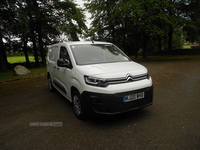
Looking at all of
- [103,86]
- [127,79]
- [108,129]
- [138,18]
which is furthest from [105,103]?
[138,18]

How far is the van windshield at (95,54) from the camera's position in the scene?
163 inches

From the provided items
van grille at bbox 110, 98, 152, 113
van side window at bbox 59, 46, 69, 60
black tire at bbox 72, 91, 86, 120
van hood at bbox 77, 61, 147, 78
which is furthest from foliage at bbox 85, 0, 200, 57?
black tire at bbox 72, 91, 86, 120

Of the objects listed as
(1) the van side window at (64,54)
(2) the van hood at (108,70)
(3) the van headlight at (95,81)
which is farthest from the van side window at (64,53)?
(3) the van headlight at (95,81)

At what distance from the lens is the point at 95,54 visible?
442cm

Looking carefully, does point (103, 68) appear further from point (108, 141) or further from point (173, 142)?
point (173, 142)

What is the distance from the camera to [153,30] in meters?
17.2

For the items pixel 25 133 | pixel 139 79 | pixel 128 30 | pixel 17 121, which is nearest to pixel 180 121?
pixel 139 79

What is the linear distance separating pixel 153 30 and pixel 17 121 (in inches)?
655

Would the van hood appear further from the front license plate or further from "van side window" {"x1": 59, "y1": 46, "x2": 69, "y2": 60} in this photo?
"van side window" {"x1": 59, "y1": 46, "x2": 69, "y2": 60}

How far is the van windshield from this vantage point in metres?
4.14

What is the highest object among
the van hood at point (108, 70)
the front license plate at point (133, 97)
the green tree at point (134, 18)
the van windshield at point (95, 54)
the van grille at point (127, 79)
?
the green tree at point (134, 18)

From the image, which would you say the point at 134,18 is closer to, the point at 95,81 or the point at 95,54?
the point at 95,54

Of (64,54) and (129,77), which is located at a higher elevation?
(64,54)

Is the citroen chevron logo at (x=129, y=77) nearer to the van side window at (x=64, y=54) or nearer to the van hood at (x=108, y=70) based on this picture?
the van hood at (x=108, y=70)
